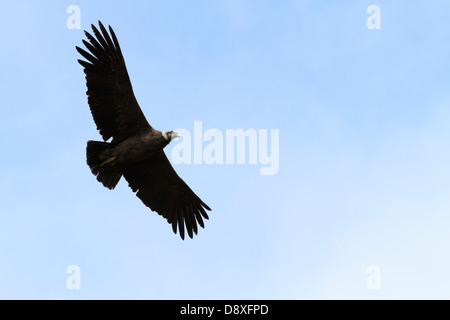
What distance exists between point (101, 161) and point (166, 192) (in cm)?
221

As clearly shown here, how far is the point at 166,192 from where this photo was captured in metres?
20.7

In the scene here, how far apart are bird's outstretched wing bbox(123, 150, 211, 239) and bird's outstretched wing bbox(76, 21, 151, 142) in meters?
1.65

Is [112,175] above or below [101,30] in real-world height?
below

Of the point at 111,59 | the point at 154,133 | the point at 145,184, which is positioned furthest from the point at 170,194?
the point at 111,59

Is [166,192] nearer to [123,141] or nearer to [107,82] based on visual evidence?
[123,141]

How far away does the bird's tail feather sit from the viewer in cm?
1897

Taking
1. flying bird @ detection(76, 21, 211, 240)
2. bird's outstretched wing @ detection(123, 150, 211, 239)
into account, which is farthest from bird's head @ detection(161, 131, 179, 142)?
bird's outstretched wing @ detection(123, 150, 211, 239)

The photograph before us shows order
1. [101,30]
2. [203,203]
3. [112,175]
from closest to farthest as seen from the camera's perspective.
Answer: [101,30] → [112,175] → [203,203]

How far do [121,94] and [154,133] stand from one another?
1.21 meters

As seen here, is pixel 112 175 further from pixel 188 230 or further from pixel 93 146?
pixel 188 230

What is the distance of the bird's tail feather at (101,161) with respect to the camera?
62.2 feet

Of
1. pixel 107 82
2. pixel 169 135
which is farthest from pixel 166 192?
pixel 107 82

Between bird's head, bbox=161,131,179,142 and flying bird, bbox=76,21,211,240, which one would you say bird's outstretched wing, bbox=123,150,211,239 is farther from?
bird's head, bbox=161,131,179,142
